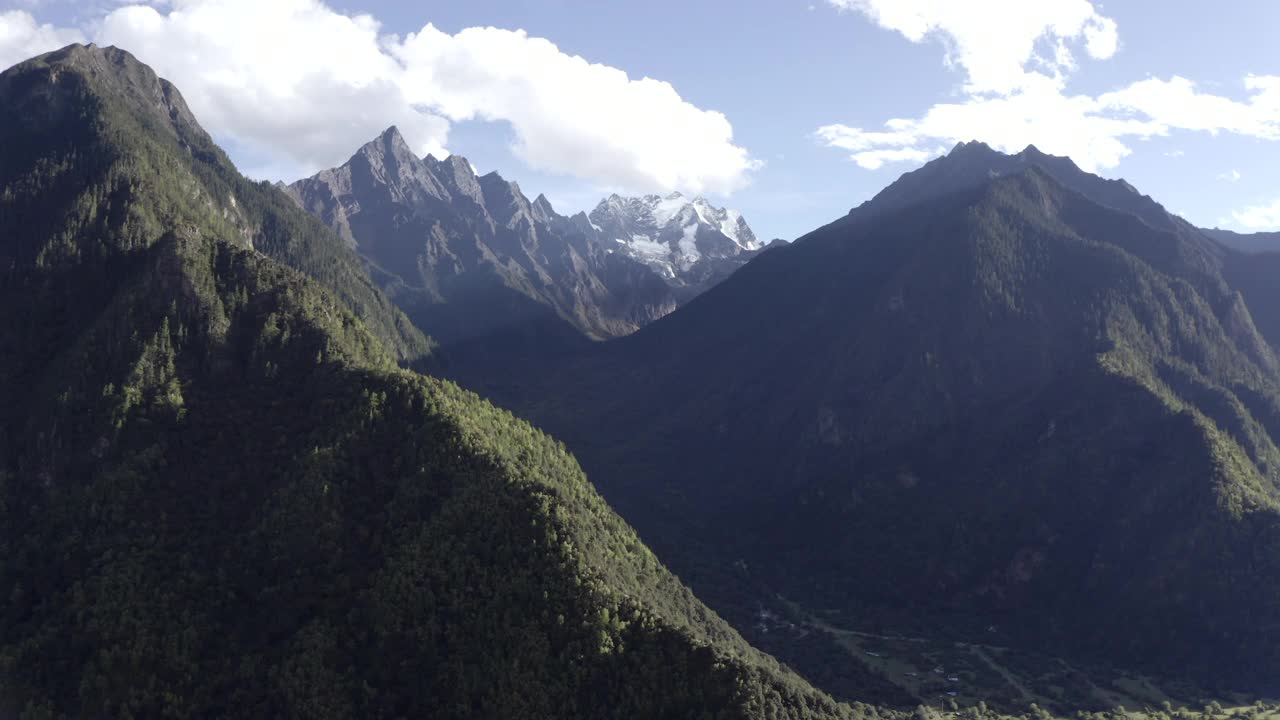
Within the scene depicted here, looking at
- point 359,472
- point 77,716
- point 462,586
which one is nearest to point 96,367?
point 359,472

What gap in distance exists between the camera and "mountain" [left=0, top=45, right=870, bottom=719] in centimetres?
13775

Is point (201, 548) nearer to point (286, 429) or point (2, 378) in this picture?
point (286, 429)

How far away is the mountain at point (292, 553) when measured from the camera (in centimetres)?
13775

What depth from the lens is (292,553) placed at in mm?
158000

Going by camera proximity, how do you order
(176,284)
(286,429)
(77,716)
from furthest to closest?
(176,284) < (286,429) < (77,716)

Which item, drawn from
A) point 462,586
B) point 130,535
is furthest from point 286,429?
point 462,586

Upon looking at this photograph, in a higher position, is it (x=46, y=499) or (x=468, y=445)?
(x=468, y=445)

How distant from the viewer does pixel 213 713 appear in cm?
13662

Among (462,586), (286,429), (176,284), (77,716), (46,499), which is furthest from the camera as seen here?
(176,284)

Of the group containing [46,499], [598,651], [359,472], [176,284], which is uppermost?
[176,284]

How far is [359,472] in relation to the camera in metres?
172

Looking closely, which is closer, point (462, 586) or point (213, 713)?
point (213, 713)

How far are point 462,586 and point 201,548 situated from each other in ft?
154

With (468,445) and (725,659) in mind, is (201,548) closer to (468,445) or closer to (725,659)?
(468,445)
